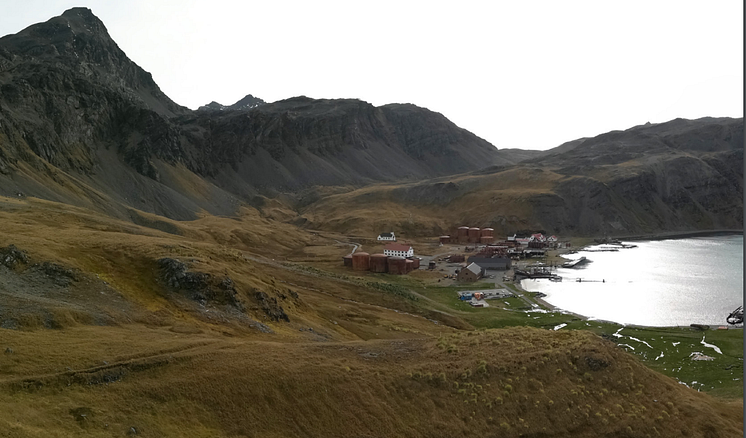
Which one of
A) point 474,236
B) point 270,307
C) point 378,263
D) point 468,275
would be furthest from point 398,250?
point 270,307

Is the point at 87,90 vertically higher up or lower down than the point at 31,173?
higher up

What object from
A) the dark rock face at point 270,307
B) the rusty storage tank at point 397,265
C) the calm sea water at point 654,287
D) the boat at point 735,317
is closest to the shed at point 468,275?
the calm sea water at point 654,287

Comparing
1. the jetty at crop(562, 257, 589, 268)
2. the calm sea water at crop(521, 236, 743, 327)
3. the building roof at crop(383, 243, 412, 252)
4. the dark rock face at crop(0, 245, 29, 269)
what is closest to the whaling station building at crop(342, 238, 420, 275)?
the building roof at crop(383, 243, 412, 252)

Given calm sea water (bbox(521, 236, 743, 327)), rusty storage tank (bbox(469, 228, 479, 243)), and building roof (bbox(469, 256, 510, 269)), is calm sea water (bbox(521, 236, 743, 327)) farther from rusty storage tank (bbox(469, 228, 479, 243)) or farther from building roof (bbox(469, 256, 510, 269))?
rusty storage tank (bbox(469, 228, 479, 243))

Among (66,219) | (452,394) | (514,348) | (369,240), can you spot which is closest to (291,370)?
(452,394)

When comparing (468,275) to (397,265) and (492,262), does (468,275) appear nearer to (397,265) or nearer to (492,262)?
(397,265)

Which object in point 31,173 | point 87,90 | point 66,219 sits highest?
point 87,90

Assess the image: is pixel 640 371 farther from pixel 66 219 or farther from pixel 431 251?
pixel 431 251
